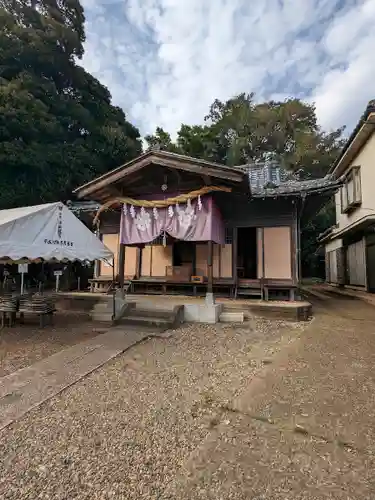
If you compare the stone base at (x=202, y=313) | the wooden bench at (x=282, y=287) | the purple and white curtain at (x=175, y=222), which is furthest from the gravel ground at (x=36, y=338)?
the wooden bench at (x=282, y=287)

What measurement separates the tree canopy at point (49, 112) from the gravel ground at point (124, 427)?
12186 mm

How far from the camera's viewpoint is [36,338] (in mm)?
5828

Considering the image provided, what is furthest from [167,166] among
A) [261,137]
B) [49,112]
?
[261,137]

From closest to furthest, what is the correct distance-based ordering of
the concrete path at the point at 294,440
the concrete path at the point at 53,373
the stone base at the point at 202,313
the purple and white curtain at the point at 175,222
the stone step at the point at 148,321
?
the concrete path at the point at 294,440, the concrete path at the point at 53,373, the stone step at the point at 148,321, the stone base at the point at 202,313, the purple and white curtain at the point at 175,222

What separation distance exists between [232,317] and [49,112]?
46.6 ft

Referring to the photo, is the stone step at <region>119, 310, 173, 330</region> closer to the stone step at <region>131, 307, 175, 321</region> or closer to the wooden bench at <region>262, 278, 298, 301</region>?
the stone step at <region>131, 307, 175, 321</region>

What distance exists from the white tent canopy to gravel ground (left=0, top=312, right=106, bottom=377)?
159 centimetres

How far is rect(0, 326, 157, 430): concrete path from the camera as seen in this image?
3.10 metres

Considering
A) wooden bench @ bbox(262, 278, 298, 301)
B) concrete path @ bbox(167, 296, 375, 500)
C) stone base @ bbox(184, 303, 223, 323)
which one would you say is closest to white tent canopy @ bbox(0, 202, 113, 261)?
stone base @ bbox(184, 303, 223, 323)

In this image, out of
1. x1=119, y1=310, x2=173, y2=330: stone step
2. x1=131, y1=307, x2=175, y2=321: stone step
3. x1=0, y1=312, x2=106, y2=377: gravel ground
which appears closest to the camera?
x1=0, y1=312, x2=106, y2=377: gravel ground

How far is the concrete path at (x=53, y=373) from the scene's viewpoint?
3.10 metres

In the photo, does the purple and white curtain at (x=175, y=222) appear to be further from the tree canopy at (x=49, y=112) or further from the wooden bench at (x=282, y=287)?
the tree canopy at (x=49, y=112)

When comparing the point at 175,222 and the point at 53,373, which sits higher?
the point at 175,222

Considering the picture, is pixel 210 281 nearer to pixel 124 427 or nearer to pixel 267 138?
pixel 124 427
